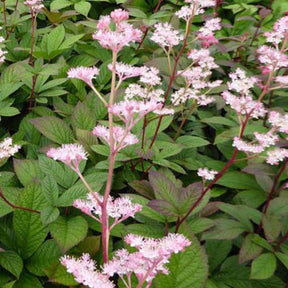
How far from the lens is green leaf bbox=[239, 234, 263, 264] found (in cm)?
138

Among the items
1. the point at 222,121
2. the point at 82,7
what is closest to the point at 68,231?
the point at 222,121

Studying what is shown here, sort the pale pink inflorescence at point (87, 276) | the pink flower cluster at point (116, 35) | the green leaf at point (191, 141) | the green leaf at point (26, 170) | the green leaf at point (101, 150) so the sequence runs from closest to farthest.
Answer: the pale pink inflorescence at point (87, 276)
the pink flower cluster at point (116, 35)
the green leaf at point (26, 170)
the green leaf at point (101, 150)
the green leaf at point (191, 141)

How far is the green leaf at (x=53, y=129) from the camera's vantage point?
70.1 inches

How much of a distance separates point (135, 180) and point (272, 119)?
0.60 m

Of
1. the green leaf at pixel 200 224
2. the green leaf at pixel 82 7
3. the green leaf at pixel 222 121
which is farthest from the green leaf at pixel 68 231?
the green leaf at pixel 82 7

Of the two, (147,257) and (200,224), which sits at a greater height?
(147,257)

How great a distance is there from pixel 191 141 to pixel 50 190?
744 millimetres

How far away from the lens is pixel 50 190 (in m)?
1.46

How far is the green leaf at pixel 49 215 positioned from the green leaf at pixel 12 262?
0.18 m

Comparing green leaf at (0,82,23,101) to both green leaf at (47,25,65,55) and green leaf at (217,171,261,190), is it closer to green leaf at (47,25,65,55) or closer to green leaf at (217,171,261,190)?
green leaf at (47,25,65,55)

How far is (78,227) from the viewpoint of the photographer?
1394mm

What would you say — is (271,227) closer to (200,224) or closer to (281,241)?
(281,241)

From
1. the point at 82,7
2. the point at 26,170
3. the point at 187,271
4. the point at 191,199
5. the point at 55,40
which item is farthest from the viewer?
the point at 82,7

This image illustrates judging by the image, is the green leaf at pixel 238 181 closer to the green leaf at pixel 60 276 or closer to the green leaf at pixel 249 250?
the green leaf at pixel 249 250
